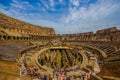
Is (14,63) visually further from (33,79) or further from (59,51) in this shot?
(59,51)

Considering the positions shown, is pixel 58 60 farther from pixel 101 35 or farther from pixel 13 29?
pixel 101 35

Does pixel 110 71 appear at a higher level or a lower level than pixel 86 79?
higher

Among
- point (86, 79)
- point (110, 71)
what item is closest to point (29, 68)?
point (86, 79)

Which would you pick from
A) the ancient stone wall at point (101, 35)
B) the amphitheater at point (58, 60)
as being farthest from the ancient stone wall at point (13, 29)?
the ancient stone wall at point (101, 35)

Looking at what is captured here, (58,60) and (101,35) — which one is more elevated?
(101,35)

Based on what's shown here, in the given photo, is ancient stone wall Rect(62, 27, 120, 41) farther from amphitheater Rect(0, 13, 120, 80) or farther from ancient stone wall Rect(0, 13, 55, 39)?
ancient stone wall Rect(0, 13, 55, 39)

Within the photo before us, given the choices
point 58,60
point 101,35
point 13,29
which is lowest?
point 58,60

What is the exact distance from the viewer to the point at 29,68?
20844 mm

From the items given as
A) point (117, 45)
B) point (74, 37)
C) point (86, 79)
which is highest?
point (74, 37)

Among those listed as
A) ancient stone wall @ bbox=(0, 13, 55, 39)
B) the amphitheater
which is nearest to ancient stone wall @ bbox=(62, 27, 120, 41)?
the amphitheater

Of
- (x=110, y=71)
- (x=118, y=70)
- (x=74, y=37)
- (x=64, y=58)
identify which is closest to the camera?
(x=118, y=70)

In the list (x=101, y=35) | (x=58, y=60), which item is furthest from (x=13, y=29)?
(x=101, y=35)

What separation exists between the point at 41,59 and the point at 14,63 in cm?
1483

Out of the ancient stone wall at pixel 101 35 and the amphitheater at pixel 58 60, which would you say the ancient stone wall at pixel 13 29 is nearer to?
the amphitheater at pixel 58 60
